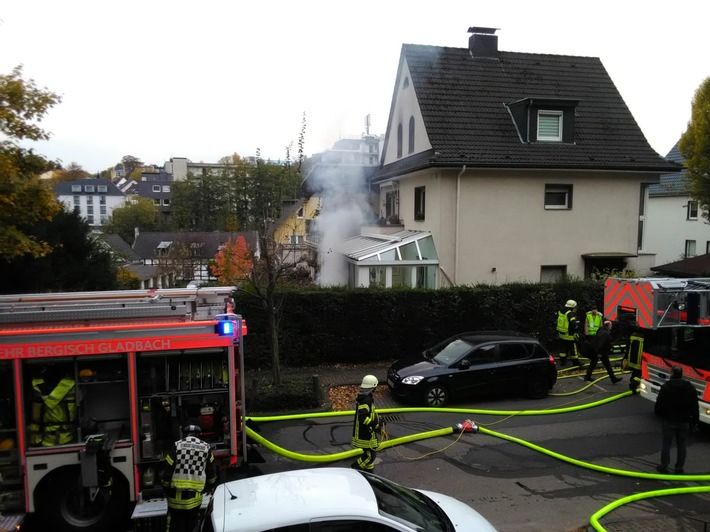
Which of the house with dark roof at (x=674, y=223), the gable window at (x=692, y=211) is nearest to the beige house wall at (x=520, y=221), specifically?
the house with dark roof at (x=674, y=223)

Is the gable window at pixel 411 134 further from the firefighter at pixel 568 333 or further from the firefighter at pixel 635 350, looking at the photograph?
the firefighter at pixel 635 350

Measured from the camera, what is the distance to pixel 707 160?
76.8 ft

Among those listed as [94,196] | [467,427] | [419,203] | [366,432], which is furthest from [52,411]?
[94,196]

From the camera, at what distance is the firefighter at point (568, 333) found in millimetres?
13594

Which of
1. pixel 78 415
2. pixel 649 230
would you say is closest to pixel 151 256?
pixel 649 230

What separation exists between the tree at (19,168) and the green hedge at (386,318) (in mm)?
5775

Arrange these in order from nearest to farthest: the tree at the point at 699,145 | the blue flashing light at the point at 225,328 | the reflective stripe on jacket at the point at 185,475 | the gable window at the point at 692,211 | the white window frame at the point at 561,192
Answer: the reflective stripe on jacket at the point at 185,475, the blue flashing light at the point at 225,328, the white window frame at the point at 561,192, the tree at the point at 699,145, the gable window at the point at 692,211

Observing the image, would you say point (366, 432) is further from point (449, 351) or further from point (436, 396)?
point (449, 351)

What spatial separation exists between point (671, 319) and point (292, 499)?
727cm

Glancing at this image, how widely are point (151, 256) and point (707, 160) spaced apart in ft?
178

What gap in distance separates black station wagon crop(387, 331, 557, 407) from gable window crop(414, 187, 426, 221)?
866cm

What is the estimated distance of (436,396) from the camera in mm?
10969

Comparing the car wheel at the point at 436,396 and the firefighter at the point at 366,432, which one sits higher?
the firefighter at the point at 366,432

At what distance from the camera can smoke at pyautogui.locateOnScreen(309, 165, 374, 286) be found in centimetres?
2547
